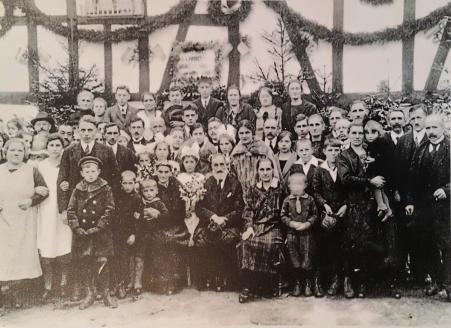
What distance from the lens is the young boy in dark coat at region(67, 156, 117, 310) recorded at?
2189 millimetres

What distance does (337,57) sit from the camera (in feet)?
7.22

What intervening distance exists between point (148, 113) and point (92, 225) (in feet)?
2.02

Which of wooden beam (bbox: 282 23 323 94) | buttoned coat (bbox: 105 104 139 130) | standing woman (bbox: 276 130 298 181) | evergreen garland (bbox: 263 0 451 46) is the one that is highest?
evergreen garland (bbox: 263 0 451 46)

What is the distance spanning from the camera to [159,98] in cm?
221

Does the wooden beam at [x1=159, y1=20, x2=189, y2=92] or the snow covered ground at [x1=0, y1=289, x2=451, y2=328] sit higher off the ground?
the wooden beam at [x1=159, y1=20, x2=189, y2=92]

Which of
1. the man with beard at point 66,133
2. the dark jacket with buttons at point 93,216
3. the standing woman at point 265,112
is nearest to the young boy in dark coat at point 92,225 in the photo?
the dark jacket with buttons at point 93,216

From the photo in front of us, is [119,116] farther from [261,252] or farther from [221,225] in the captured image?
[261,252]

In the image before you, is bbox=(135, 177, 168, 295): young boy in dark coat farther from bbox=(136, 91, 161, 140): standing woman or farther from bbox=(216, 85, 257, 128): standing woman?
bbox=(216, 85, 257, 128): standing woman

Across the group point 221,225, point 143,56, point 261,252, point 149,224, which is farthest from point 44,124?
point 261,252

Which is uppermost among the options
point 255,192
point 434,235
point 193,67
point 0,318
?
point 193,67

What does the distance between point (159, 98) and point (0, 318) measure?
1342 millimetres

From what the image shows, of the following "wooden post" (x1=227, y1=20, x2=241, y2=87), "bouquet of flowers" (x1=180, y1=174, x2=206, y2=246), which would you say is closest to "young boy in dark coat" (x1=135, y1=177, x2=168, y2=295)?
"bouquet of flowers" (x1=180, y1=174, x2=206, y2=246)

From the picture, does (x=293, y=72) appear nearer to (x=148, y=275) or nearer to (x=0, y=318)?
(x=148, y=275)

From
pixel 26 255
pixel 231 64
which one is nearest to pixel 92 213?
pixel 26 255
